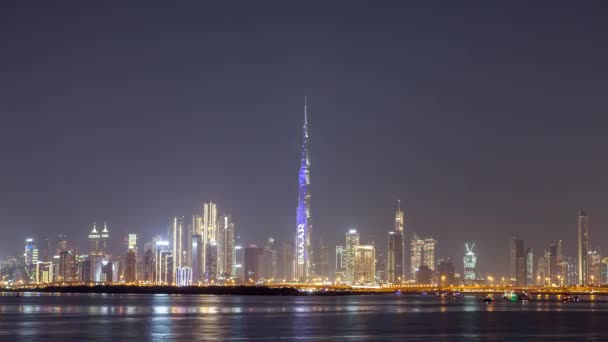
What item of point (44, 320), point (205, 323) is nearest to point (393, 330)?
point (205, 323)

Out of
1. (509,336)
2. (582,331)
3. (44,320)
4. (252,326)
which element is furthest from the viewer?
(44,320)

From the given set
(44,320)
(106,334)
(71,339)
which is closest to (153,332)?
(106,334)

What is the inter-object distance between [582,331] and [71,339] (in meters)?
42.5

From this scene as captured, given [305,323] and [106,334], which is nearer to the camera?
[106,334]

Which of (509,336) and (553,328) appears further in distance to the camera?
(553,328)

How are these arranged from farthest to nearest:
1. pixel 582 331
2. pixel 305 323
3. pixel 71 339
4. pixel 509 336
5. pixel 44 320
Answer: pixel 44 320 < pixel 305 323 < pixel 582 331 < pixel 509 336 < pixel 71 339

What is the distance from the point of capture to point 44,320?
10138 centimetres

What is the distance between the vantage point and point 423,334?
76.8 metres

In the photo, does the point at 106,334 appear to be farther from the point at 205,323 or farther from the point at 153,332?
the point at 205,323

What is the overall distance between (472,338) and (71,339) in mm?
29852

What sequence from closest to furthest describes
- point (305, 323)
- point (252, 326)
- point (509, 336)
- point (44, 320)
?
point (509, 336) → point (252, 326) → point (305, 323) → point (44, 320)

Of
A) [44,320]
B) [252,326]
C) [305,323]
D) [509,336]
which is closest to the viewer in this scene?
[509,336]

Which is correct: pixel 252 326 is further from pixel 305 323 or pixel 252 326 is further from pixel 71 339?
pixel 71 339

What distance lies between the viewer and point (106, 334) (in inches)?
2953
